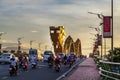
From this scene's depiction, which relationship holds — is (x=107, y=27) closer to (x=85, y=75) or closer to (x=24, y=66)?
(x=85, y=75)

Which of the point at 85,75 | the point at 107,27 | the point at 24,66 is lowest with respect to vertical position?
the point at 85,75

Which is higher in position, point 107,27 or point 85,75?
point 107,27

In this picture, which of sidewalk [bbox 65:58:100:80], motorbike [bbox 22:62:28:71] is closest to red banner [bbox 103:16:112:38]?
sidewalk [bbox 65:58:100:80]

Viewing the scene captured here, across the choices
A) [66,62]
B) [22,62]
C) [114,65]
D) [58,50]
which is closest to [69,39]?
[58,50]

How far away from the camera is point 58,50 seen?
115125mm

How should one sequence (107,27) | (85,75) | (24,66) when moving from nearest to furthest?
1. (107,27)
2. (85,75)
3. (24,66)

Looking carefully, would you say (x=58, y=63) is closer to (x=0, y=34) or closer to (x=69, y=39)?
(x=0, y=34)

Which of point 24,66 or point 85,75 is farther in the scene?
point 24,66

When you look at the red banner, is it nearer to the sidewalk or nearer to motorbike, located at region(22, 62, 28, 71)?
the sidewalk

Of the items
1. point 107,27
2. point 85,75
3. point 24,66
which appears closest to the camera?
point 107,27

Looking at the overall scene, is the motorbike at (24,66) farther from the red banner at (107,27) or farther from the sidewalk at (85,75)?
the red banner at (107,27)

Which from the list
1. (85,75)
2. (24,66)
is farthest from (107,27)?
(24,66)

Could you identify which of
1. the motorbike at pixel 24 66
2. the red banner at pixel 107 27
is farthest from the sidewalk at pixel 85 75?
the motorbike at pixel 24 66

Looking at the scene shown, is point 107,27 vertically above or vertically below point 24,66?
above
